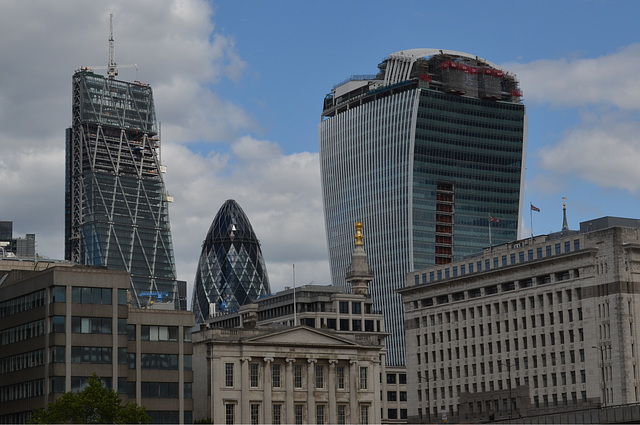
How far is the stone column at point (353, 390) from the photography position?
189125 mm

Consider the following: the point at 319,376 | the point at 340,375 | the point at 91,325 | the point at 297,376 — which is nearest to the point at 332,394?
the point at 319,376

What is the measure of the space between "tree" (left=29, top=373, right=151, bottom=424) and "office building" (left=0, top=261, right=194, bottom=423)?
1224cm

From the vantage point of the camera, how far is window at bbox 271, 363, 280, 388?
189m

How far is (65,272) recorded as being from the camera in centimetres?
14738

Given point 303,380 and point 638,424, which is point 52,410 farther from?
point 638,424

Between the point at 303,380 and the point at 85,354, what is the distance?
49741 millimetres

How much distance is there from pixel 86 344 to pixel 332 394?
171 feet

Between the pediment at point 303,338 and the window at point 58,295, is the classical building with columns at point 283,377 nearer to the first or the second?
the pediment at point 303,338

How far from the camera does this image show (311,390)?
18925 cm

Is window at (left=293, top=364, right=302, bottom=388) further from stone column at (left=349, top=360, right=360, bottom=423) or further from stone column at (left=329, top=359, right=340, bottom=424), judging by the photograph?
stone column at (left=349, top=360, right=360, bottom=423)

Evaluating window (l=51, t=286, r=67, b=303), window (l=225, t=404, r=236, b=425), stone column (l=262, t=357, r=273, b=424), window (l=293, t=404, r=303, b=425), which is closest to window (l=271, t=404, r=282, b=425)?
stone column (l=262, t=357, r=273, b=424)

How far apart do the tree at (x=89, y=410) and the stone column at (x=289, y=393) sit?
54.3 m

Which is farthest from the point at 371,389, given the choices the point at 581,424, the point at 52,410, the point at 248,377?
the point at 52,410

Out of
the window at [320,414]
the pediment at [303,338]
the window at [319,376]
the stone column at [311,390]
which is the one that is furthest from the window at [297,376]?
the window at [320,414]
